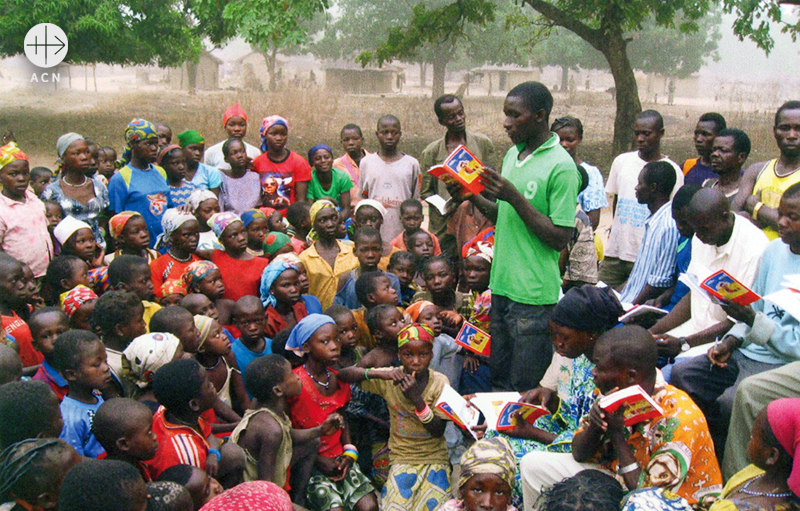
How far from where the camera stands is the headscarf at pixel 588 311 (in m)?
3.14

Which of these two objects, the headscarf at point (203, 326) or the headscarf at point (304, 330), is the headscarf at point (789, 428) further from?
the headscarf at point (203, 326)

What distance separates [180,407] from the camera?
3.18m

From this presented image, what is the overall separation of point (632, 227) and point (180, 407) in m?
4.20

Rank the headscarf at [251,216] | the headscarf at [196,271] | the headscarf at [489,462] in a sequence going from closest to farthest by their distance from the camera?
the headscarf at [489,462], the headscarf at [196,271], the headscarf at [251,216]

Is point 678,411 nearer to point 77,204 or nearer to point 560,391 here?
point 560,391

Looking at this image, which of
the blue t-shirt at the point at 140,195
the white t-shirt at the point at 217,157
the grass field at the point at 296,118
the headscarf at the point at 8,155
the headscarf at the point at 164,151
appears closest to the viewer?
the headscarf at the point at 8,155

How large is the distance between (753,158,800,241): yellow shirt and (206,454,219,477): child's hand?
3781 mm

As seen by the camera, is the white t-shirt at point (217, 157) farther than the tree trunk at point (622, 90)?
No

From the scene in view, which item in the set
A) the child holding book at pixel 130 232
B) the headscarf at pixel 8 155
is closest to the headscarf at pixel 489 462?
the child holding book at pixel 130 232

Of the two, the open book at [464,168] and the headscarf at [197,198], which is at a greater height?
the open book at [464,168]

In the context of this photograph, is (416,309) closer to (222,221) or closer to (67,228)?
(222,221)

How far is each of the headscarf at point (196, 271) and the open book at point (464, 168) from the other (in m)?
1.85

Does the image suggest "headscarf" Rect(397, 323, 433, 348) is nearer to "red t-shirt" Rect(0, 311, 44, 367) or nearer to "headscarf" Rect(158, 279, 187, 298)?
"headscarf" Rect(158, 279, 187, 298)

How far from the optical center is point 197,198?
5531 millimetres
